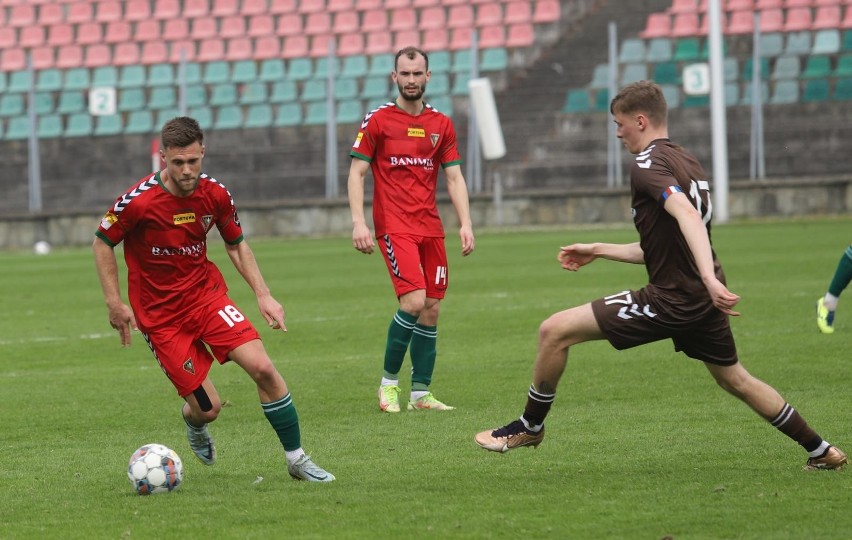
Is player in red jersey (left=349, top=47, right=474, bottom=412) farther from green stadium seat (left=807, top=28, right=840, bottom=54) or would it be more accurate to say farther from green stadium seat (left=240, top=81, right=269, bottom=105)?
green stadium seat (left=240, top=81, right=269, bottom=105)

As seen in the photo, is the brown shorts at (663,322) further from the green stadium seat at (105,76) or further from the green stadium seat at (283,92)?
the green stadium seat at (105,76)

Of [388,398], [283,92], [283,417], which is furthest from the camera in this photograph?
[283,92]

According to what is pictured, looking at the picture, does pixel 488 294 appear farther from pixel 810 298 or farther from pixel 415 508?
pixel 415 508

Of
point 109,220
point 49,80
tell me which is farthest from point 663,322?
point 49,80

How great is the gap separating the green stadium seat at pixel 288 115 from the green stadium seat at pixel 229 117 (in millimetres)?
841

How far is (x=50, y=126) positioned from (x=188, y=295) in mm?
26138

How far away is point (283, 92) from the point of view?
30266 mm

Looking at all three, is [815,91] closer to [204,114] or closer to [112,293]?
[204,114]

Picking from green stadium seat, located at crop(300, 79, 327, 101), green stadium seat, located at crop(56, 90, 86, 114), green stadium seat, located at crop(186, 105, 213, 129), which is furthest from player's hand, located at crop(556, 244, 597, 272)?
green stadium seat, located at crop(56, 90, 86, 114)

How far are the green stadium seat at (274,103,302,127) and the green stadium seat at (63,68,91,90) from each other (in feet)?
16.4

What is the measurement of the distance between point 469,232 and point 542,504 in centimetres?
329

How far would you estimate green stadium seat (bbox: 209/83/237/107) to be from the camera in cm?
3022

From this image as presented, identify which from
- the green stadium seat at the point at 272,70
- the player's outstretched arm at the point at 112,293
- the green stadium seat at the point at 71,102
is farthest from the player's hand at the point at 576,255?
the green stadium seat at the point at 71,102

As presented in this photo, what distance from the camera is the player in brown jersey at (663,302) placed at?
5586 millimetres
